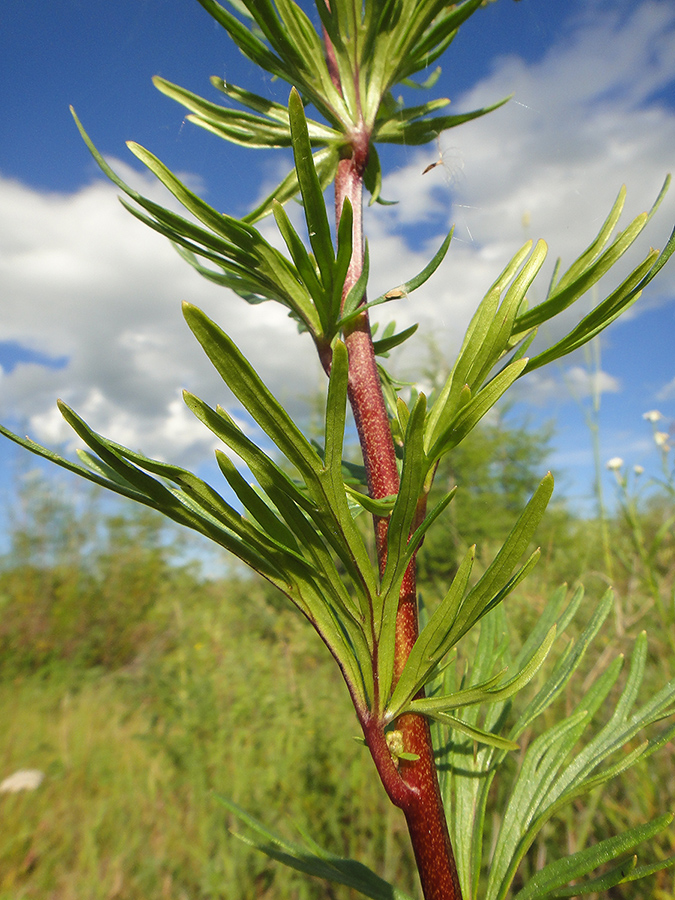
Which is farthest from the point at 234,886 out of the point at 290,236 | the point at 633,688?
the point at 290,236

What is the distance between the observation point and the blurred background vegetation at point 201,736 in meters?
1.39

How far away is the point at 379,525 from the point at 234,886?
4.90 feet

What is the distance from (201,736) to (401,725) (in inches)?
87.5

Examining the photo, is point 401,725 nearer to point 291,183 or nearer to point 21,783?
point 291,183

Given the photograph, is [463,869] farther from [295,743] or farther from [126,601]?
[126,601]

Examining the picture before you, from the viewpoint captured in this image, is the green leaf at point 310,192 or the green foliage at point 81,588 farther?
the green foliage at point 81,588

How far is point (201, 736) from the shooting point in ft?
7.38

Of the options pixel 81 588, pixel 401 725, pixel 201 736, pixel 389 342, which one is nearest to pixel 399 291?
pixel 389 342

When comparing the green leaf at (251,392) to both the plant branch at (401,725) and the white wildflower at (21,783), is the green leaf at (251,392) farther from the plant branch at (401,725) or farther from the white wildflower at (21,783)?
→ the white wildflower at (21,783)

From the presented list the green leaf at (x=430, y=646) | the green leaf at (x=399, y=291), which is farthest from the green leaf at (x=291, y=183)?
the green leaf at (x=430, y=646)

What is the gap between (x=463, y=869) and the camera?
42 centimetres

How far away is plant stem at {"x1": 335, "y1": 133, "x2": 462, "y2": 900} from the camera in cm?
36

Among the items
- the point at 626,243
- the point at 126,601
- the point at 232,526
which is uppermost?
the point at 126,601

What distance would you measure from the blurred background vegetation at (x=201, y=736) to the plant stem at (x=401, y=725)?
4.7 inches
